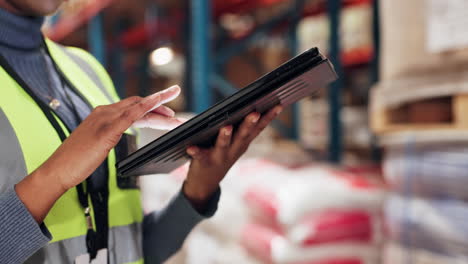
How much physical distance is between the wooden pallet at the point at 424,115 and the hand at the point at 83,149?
1162mm

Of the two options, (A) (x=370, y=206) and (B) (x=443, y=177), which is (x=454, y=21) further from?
(A) (x=370, y=206)

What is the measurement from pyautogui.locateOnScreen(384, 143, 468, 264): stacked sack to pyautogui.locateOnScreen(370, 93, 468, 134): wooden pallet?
0.22 feet

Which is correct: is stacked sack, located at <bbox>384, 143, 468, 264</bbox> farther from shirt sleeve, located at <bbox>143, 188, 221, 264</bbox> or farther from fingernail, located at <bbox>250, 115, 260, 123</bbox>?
fingernail, located at <bbox>250, 115, 260, 123</bbox>

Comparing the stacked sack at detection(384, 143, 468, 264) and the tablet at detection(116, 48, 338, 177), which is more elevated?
the stacked sack at detection(384, 143, 468, 264)

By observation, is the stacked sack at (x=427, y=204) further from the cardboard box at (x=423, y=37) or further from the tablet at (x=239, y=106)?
the tablet at (x=239, y=106)

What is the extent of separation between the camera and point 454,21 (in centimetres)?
132

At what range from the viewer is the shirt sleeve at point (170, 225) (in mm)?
762

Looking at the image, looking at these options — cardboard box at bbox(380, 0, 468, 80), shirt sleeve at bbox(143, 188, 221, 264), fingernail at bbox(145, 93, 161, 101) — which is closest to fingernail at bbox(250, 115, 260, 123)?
fingernail at bbox(145, 93, 161, 101)

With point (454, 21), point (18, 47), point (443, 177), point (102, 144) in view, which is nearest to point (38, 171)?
point (102, 144)

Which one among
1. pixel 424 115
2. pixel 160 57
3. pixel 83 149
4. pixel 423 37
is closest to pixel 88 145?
pixel 83 149

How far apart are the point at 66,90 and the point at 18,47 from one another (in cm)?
8

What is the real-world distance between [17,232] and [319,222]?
1.44 metres

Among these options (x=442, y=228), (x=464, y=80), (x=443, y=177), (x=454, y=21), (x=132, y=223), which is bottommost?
(x=132, y=223)

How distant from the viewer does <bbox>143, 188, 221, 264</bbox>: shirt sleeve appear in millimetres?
762
